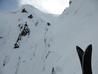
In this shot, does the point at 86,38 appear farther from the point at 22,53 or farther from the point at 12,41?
the point at 12,41

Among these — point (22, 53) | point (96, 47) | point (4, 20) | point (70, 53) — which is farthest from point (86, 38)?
point (4, 20)

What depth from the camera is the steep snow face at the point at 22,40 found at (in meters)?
104

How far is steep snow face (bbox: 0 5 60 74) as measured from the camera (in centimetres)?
10357

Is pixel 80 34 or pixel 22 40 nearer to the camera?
pixel 80 34

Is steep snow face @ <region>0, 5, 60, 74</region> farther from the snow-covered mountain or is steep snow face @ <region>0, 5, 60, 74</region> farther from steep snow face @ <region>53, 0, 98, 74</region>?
steep snow face @ <region>53, 0, 98, 74</region>

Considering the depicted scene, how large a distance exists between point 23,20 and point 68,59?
142 metres

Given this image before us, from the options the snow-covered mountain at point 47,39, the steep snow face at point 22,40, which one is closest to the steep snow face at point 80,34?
the snow-covered mountain at point 47,39

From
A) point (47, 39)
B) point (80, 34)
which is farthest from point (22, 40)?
point (80, 34)

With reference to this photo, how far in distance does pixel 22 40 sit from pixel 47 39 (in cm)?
9647

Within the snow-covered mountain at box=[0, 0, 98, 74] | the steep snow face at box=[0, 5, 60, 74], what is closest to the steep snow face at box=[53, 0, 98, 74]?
the snow-covered mountain at box=[0, 0, 98, 74]

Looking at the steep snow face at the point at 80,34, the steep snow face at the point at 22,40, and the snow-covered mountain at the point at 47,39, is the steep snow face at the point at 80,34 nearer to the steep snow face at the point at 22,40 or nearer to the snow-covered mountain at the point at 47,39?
the snow-covered mountain at the point at 47,39

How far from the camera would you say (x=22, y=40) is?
14150cm

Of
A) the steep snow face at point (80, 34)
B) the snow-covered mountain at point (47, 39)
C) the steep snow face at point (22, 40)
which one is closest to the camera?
the steep snow face at point (80, 34)

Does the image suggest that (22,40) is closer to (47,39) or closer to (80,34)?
(47,39)
